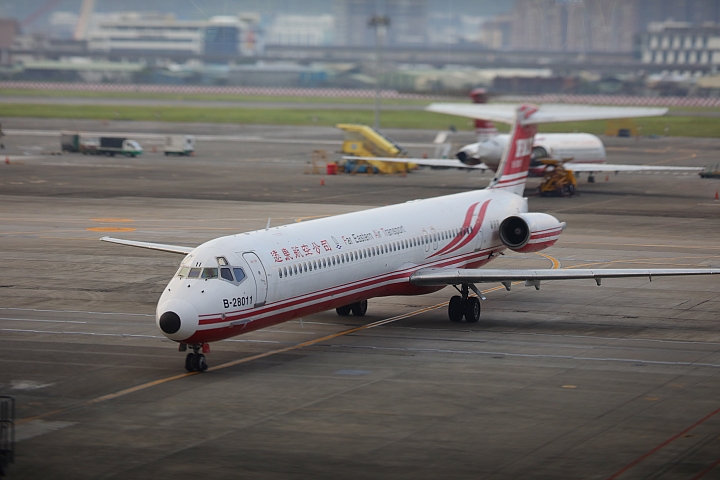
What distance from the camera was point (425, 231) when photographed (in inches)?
1314

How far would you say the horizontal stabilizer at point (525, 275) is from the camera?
3067 cm

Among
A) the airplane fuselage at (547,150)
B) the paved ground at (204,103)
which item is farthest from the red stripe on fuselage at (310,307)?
the paved ground at (204,103)

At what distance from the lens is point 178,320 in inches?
976

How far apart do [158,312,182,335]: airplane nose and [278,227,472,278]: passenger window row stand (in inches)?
132

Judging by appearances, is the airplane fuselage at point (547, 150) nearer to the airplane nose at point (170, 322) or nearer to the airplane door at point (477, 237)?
Result: the airplane door at point (477, 237)

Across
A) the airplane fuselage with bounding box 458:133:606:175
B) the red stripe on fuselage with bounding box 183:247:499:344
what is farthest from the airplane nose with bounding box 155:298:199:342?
the airplane fuselage with bounding box 458:133:606:175

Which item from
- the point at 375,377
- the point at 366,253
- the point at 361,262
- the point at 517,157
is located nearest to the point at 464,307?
the point at 366,253

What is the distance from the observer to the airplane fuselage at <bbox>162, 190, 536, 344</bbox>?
2559 centimetres

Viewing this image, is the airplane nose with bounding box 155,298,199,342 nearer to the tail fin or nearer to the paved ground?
the tail fin

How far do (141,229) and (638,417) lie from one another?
3251cm

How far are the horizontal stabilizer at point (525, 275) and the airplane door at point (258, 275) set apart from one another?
6799 millimetres

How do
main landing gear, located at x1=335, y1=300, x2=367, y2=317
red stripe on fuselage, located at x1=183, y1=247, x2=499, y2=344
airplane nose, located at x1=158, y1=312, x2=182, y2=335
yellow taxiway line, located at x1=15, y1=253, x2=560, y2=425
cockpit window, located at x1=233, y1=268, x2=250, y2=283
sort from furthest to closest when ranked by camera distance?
1. main landing gear, located at x1=335, y1=300, x2=367, y2=317
2. cockpit window, located at x1=233, y1=268, x2=250, y2=283
3. red stripe on fuselage, located at x1=183, y1=247, x2=499, y2=344
4. airplane nose, located at x1=158, y1=312, x2=182, y2=335
5. yellow taxiway line, located at x1=15, y1=253, x2=560, y2=425

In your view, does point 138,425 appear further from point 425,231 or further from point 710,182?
point 710,182

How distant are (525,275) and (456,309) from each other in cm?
261
